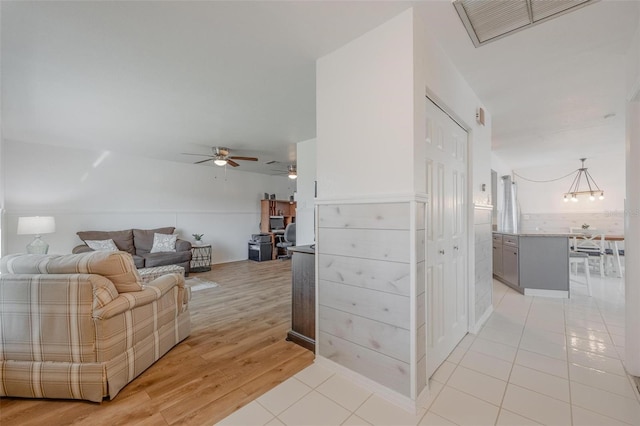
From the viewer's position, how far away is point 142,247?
17.7 feet

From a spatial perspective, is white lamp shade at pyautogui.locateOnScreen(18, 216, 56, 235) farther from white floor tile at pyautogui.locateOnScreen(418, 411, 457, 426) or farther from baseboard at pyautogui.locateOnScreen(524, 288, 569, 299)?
baseboard at pyautogui.locateOnScreen(524, 288, 569, 299)

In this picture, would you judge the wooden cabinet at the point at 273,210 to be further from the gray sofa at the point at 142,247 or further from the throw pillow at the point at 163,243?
the throw pillow at the point at 163,243

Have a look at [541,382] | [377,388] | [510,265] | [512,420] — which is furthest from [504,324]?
[377,388]

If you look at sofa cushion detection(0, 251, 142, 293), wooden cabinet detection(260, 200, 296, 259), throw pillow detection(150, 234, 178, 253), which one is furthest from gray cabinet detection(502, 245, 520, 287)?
throw pillow detection(150, 234, 178, 253)

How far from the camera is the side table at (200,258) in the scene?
5913 mm

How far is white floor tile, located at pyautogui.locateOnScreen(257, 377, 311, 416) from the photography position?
1.68 metres

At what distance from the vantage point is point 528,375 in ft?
6.47

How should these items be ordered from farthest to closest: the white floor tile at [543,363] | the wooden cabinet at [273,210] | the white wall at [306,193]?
the wooden cabinet at [273,210] < the white wall at [306,193] < the white floor tile at [543,363]

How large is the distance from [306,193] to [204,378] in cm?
297

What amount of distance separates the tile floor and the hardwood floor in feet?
0.62

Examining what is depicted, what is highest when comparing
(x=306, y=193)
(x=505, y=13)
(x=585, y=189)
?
(x=505, y=13)

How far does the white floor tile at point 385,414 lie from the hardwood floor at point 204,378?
0.64 metres

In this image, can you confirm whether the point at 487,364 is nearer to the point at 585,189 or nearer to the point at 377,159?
the point at 377,159

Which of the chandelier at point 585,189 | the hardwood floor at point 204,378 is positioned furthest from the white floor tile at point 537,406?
the chandelier at point 585,189
